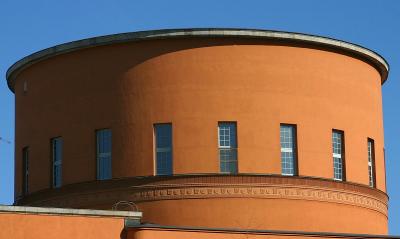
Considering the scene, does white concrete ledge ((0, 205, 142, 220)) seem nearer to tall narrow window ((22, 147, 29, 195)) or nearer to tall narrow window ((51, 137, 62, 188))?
tall narrow window ((51, 137, 62, 188))

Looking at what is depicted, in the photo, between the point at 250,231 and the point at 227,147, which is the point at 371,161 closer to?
the point at 227,147

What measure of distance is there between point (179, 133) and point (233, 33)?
433 centimetres

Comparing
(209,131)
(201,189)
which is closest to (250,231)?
(201,189)

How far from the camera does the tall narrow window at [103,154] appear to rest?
140 feet

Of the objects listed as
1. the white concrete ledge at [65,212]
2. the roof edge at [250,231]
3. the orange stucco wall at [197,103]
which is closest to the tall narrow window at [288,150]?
the orange stucco wall at [197,103]

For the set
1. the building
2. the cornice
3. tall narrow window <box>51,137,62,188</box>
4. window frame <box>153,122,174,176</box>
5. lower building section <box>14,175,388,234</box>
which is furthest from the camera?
tall narrow window <box>51,137,62,188</box>

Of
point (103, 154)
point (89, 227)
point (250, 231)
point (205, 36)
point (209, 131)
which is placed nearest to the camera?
point (89, 227)

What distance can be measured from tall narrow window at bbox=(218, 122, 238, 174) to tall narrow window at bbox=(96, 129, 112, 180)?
4.31 metres

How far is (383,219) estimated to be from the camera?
45500mm

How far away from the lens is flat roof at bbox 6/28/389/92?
42.2m

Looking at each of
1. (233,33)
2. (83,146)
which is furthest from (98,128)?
(233,33)

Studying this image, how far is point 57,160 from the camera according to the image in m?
44.2

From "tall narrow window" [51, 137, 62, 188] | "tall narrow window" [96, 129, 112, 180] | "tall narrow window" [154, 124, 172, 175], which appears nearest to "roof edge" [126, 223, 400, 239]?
→ "tall narrow window" [154, 124, 172, 175]

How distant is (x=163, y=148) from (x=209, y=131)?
6.12ft
